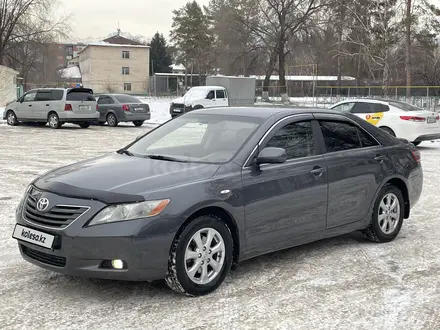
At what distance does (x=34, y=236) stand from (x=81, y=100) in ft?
62.5

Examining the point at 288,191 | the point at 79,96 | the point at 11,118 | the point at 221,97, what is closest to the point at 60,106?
the point at 79,96

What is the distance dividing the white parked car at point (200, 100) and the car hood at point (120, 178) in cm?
2275

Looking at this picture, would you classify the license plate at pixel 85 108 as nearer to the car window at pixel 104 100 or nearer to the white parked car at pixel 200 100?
the car window at pixel 104 100

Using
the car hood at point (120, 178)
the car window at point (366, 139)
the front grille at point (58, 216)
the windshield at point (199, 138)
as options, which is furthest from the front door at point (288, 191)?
the front grille at point (58, 216)

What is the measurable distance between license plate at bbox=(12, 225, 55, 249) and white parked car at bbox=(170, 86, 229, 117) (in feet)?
76.1

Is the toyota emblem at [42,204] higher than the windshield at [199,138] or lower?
lower

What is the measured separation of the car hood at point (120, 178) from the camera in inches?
160

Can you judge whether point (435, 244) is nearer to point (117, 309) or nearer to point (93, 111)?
point (117, 309)

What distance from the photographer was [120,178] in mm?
4301

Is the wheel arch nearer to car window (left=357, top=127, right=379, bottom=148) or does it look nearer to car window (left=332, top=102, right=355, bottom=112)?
car window (left=357, top=127, right=379, bottom=148)

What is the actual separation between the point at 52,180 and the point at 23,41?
2040 inches

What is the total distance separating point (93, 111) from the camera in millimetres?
22828

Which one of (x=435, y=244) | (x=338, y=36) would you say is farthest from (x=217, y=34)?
(x=435, y=244)

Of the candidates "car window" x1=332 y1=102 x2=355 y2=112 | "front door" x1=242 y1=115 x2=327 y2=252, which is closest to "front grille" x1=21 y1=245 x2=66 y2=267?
"front door" x1=242 y1=115 x2=327 y2=252
